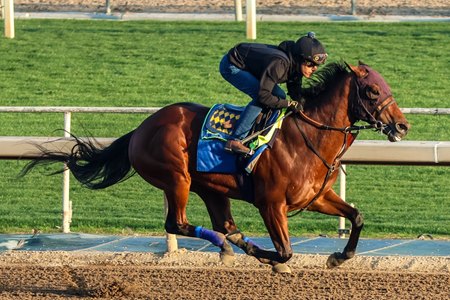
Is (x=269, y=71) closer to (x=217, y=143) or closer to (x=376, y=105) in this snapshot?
(x=217, y=143)

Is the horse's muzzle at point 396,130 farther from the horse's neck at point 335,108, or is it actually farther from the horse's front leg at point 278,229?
the horse's front leg at point 278,229

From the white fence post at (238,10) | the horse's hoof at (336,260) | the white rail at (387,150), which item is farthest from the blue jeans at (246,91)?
the white fence post at (238,10)

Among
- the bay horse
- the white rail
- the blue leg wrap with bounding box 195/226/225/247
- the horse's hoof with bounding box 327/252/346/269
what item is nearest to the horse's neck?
the bay horse

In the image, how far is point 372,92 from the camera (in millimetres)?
8148

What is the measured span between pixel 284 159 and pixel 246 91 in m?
0.60

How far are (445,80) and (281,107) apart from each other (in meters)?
8.52

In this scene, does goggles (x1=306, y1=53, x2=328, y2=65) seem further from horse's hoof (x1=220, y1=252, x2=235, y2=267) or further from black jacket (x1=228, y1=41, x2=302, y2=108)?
horse's hoof (x1=220, y1=252, x2=235, y2=267)

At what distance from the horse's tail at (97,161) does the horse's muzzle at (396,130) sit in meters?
1.96

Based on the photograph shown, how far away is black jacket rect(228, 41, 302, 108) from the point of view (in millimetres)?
8234

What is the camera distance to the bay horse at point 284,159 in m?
8.24

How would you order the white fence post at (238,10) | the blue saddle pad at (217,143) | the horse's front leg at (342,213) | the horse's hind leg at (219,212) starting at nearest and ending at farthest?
1. the blue saddle pad at (217,143)
2. the horse's front leg at (342,213)
3. the horse's hind leg at (219,212)
4. the white fence post at (238,10)

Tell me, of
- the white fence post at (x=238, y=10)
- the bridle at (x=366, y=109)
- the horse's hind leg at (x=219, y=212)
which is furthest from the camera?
the white fence post at (x=238, y=10)

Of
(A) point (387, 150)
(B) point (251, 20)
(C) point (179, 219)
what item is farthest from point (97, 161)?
(B) point (251, 20)

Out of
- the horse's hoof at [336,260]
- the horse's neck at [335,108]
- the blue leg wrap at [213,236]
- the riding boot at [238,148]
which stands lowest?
the horse's hoof at [336,260]
